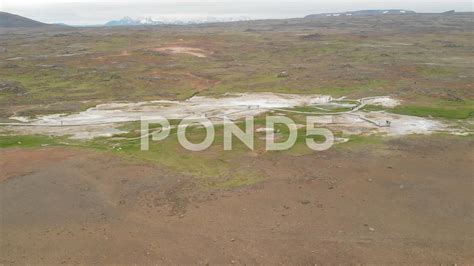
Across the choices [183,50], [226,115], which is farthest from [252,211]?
[183,50]

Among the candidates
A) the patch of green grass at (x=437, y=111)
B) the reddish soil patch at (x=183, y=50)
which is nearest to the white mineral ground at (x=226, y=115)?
the patch of green grass at (x=437, y=111)

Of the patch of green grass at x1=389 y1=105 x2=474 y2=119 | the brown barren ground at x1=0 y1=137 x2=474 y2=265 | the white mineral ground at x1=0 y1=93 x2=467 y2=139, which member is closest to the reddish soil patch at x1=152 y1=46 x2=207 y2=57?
the white mineral ground at x1=0 y1=93 x2=467 y2=139

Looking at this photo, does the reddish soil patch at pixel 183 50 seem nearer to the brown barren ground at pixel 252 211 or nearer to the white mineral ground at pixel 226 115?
the white mineral ground at pixel 226 115

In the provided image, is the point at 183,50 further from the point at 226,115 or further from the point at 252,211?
the point at 252,211

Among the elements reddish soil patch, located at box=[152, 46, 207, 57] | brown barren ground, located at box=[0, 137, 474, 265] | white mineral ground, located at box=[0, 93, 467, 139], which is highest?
reddish soil patch, located at box=[152, 46, 207, 57]

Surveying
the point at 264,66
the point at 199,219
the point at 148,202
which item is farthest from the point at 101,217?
the point at 264,66

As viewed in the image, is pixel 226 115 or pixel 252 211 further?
pixel 226 115

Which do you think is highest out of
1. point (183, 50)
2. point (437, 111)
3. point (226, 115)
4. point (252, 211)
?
point (183, 50)

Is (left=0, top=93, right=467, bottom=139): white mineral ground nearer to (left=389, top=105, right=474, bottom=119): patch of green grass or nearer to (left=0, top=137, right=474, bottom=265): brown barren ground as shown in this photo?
(left=389, top=105, right=474, bottom=119): patch of green grass

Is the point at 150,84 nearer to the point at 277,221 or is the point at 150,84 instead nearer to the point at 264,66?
the point at 264,66
